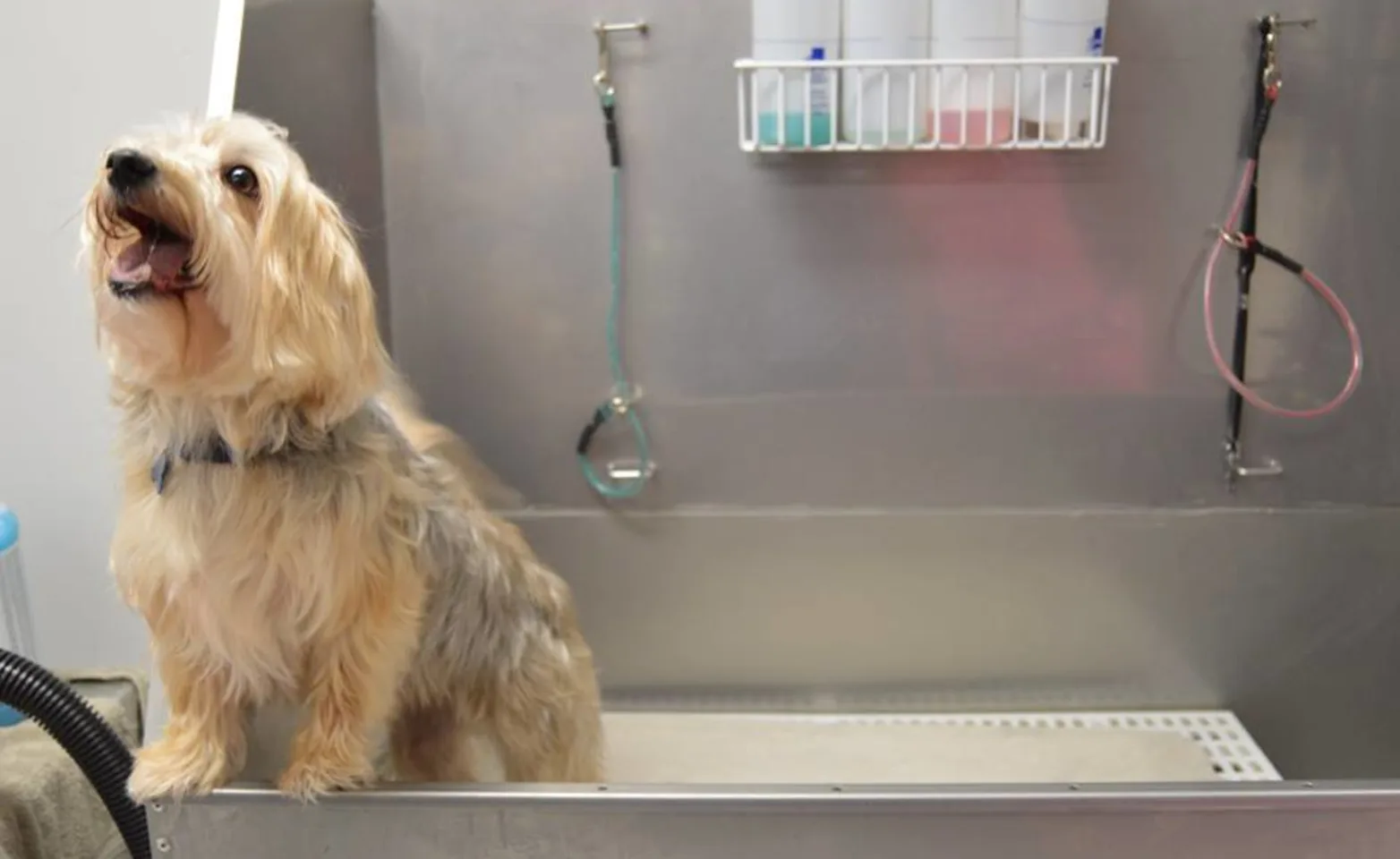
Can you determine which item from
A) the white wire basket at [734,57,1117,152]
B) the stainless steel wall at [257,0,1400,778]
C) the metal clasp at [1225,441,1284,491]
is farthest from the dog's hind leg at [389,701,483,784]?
the metal clasp at [1225,441,1284,491]

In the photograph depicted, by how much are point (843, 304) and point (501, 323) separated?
19.7 inches

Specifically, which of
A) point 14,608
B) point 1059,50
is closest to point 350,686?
point 14,608

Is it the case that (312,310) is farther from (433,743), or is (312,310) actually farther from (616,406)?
(616,406)

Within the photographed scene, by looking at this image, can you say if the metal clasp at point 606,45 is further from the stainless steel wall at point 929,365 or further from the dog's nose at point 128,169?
the dog's nose at point 128,169

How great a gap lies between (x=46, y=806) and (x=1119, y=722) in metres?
1.44

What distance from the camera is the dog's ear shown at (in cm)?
106

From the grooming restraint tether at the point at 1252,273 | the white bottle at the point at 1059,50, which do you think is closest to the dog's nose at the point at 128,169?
the white bottle at the point at 1059,50

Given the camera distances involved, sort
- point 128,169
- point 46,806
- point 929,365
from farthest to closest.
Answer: point 929,365 < point 46,806 < point 128,169

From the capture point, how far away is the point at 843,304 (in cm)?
186

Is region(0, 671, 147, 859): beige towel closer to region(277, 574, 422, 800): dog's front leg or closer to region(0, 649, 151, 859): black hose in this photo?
region(0, 649, 151, 859): black hose

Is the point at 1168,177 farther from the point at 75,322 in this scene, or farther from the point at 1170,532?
the point at 75,322

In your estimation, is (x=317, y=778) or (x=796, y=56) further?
(x=796, y=56)

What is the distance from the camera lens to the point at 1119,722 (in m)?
1.91

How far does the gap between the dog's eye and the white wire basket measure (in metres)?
0.73
